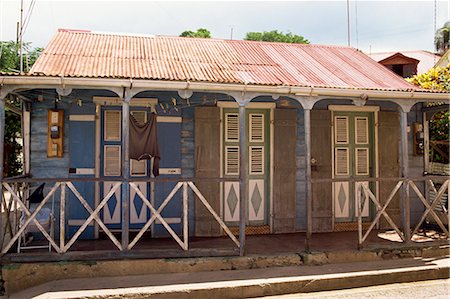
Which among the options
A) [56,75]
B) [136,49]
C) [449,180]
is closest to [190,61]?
[136,49]

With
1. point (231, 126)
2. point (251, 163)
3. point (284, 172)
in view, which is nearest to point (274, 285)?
point (284, 172)

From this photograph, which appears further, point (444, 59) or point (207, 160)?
point (444, 59)

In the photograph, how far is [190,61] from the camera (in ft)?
23.6

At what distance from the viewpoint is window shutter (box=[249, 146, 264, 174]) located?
25.1ft

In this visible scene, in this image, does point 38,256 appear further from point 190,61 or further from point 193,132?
point 190,61

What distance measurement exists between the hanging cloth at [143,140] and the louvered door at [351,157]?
402cm

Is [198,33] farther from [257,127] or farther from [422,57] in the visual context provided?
[257,127]

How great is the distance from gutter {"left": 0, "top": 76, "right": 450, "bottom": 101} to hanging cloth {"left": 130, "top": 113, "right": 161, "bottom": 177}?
1.08 meters

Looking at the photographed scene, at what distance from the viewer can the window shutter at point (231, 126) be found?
24.8ft

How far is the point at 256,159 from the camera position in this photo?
7.68 m

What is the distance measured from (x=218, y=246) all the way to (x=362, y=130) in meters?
4.28

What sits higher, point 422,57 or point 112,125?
point 422,57

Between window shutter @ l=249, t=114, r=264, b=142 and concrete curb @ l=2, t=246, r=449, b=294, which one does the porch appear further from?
window shutter @ l=249, t=114, r=264, b=142

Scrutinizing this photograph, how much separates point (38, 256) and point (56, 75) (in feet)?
8.69
